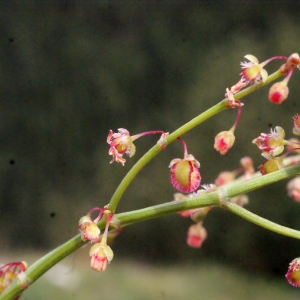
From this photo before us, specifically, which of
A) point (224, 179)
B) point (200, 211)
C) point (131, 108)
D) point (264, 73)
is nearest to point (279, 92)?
point (264, 73)

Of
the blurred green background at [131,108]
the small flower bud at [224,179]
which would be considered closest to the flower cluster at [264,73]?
the small flower bud at [224,179]

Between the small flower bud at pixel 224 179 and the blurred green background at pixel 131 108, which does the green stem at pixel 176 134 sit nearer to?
the small flower bud at pixel 224 179

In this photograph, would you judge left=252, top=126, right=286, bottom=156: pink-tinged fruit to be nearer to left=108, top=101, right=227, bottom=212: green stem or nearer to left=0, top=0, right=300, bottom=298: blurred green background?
left=108, top=101, right=227, bottom=212: green stem

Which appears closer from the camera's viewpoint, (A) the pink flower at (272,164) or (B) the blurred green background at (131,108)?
(A) the pink flower at (272,164)

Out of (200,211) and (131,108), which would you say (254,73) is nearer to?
(200,211)

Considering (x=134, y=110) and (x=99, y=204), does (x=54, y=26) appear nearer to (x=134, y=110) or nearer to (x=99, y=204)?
(x=134, y=110)

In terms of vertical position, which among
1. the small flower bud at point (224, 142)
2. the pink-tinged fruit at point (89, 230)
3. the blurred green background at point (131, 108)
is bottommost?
the pink-tinged fruit at point (89, 230)

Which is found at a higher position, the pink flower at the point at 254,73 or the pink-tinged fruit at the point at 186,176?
the pink flower at the point at 254,73

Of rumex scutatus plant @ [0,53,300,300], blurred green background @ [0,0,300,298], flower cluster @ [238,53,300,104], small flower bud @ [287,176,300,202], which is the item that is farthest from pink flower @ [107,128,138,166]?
blurred green background @ [0,0,300,298]
